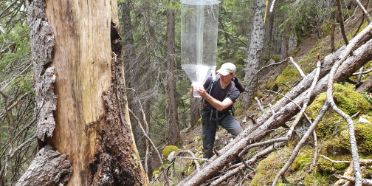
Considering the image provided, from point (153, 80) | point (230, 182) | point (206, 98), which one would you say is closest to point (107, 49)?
point (230, 182)

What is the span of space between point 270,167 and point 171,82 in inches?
344

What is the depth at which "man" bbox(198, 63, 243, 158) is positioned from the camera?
5.42 metres

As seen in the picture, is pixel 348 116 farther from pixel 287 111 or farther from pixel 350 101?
pixel 287 111

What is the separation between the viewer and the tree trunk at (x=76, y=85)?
249cm

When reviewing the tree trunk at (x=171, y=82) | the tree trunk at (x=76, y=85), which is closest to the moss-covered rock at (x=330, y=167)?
the tree trunk at (x=76, y=85)

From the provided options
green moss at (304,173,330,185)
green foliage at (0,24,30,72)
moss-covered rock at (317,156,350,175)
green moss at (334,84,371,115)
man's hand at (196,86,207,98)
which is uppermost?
green foliage at (0,24,30,72)

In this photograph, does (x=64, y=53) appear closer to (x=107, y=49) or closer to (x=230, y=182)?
(x=107, y=49)

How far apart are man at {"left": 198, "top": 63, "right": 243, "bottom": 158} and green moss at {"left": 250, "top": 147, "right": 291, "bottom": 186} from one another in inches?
61.4

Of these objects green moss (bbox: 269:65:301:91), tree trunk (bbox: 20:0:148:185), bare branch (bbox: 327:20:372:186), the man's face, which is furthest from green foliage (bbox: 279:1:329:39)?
tree trunk (bbox: 20:0:148:185)

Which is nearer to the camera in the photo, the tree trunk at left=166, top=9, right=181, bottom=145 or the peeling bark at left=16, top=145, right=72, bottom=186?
the peeling bark at left=16, top=145, right=72, bottom=186

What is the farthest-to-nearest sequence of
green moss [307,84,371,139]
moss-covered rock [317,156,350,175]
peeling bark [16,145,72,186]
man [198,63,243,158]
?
man [198,63,243,158]
green moss [307,84,371,139]
moss-covered rock [317,156,350,175]
peeling bark [16,145,72,186]

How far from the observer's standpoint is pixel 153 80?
12750mm

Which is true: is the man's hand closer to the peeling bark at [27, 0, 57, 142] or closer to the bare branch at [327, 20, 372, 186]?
the bare branch at [327, 20, 372, 186]

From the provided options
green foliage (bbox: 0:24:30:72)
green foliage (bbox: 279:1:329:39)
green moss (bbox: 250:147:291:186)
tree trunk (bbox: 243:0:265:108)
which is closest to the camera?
green moss (bbox: 250:147:291:186)
